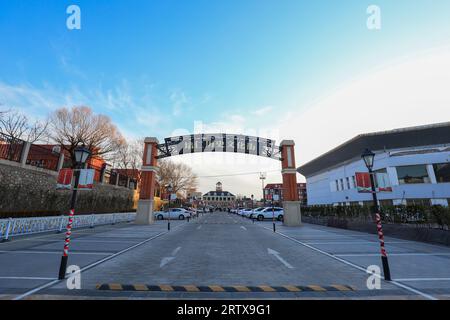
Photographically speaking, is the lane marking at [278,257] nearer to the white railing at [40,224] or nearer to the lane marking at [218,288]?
the lane marking at [218,288]

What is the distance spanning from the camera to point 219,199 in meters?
150

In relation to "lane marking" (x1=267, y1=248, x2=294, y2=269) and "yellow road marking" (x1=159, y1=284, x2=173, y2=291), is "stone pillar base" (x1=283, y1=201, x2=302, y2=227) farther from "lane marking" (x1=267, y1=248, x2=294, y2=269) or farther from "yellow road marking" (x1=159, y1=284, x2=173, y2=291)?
"yellow road marking" (x1=159, y1=284, x2=173, y2=291)

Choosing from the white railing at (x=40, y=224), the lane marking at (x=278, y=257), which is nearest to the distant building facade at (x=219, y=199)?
the white railing at (x=40, y=224)

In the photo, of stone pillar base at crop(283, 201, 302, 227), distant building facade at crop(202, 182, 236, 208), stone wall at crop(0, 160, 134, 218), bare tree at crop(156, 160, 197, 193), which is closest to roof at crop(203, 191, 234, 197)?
distant building facade at crop(202, 182, 236, 208)

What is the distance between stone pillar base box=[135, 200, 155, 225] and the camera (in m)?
21.2

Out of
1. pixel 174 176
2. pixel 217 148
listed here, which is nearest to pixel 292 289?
pixel 217 148

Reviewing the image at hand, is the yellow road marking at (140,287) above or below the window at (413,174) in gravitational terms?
below

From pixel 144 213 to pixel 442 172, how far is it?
136 ft

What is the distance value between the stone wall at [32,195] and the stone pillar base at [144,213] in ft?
18.2

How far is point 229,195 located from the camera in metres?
153

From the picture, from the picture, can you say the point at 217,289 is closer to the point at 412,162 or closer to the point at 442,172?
the point at 412,162

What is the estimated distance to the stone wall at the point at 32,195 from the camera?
13.4 m

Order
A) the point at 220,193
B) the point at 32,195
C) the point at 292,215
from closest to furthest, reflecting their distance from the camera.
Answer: the point at 32,195, the point at 292,215, the point at 220,193
